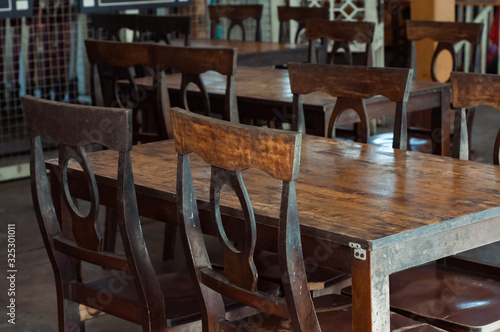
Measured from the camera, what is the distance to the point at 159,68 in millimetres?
3473

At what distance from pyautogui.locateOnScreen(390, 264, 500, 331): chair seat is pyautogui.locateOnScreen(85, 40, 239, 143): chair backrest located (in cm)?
131

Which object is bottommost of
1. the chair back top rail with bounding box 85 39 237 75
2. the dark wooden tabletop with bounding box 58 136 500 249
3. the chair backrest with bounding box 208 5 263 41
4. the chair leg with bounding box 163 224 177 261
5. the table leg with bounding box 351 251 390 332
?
the chair leg with bounding box 163 224 177 261

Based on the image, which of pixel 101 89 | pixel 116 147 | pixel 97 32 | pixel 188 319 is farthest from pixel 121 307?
pixel 97 32

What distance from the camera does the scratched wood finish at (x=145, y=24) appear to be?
5.09m

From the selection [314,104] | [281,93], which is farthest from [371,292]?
[281,93]

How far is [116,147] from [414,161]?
898 millimetres

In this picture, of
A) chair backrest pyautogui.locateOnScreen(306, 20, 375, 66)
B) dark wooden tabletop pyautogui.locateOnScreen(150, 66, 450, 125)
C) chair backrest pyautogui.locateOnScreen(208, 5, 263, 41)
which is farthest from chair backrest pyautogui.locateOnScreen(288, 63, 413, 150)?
chair backrest pyautogui.locateOnScreen(208, 5, 263, 41)

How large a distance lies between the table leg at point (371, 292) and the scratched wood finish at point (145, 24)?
353cm

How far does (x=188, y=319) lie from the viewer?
81.1 inches

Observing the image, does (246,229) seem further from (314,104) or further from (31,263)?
(31,263)

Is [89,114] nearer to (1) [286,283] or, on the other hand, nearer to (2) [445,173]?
(1) [286,283]

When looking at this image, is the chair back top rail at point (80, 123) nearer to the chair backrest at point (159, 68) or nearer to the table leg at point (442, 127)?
the chair backrest at point (159, 68)

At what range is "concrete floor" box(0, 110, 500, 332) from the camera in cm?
315

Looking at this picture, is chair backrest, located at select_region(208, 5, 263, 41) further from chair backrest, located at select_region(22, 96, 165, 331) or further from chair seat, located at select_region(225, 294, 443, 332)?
chair seat, located at select_region(225, 294, 443, 332)
